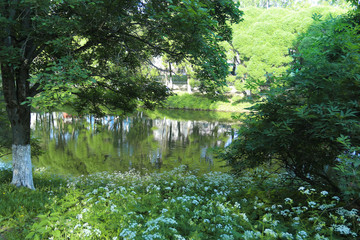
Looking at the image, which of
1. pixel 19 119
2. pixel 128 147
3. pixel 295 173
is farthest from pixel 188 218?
pixel 128 147

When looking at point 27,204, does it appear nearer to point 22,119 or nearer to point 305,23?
point 22,119

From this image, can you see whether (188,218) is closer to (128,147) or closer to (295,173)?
(295,173)

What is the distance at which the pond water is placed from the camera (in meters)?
14.1

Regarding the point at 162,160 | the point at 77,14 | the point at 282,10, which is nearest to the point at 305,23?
the point at 282,10

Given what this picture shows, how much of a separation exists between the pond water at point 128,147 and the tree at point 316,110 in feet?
12.9

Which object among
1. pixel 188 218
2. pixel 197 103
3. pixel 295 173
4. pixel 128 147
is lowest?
pixel 128 147

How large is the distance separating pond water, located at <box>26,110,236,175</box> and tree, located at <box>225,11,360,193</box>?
3.93 meters

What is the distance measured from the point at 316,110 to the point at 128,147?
15.9 meters

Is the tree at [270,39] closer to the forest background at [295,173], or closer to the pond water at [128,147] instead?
the pond water at [128,147]

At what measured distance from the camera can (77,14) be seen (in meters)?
6.34

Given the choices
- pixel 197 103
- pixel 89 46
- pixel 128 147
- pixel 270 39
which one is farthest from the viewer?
pixel 197 103

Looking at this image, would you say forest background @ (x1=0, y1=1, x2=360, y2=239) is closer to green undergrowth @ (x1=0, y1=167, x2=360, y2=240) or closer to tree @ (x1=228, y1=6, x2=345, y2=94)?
green undergrowth @ (x1=0, y1=167, x2=360, y2=240)

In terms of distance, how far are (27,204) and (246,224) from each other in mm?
4823

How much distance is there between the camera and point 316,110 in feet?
12.7
